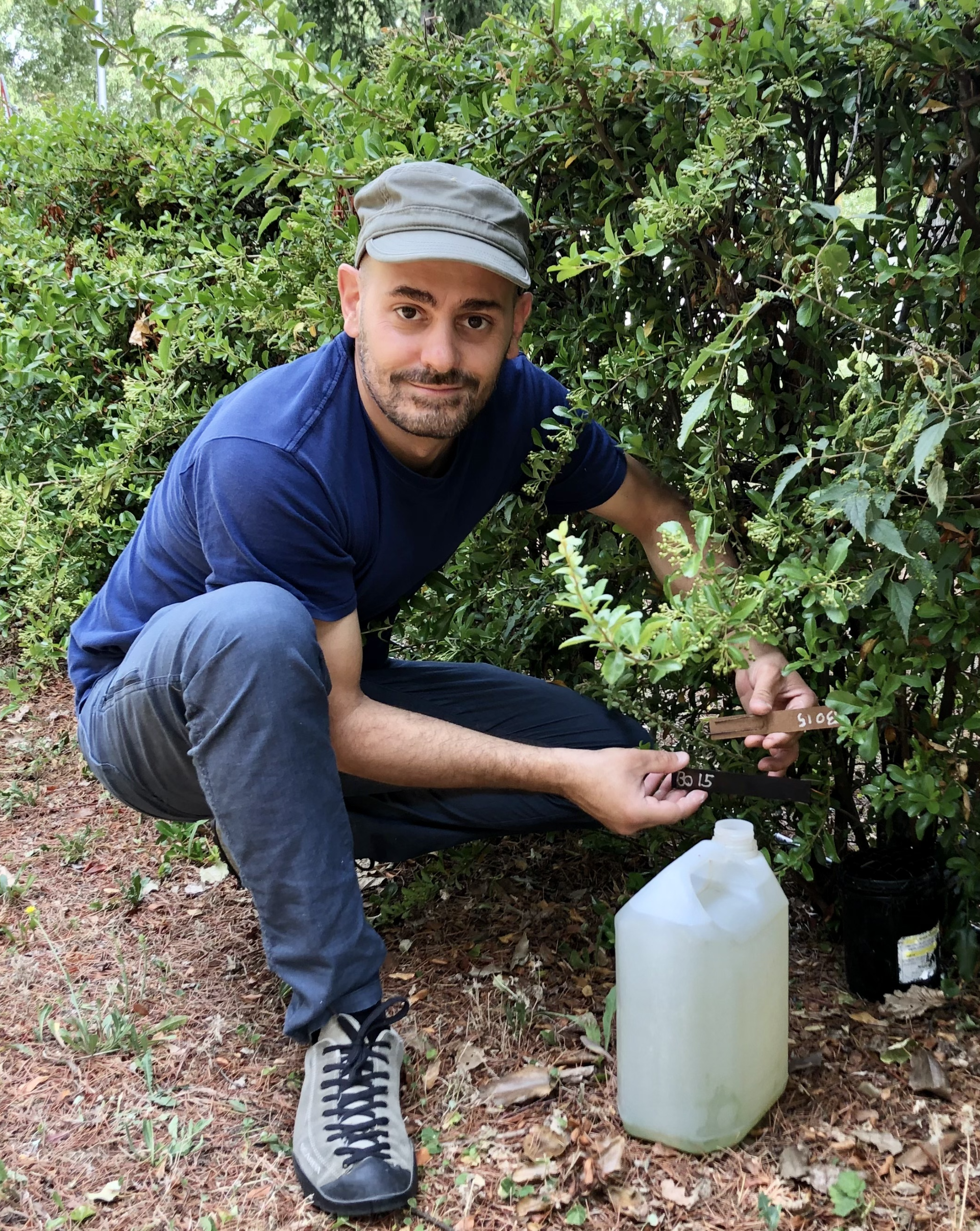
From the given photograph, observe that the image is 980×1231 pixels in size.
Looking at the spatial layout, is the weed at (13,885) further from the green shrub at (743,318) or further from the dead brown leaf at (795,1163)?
the dead brown leaf at (795,1163)

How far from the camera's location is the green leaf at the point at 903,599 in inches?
64.7

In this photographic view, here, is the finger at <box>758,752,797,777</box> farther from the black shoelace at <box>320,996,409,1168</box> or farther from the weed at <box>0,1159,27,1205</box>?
the weed at <box>0,1159,27,1205</box>

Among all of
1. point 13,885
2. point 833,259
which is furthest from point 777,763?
point 13,885

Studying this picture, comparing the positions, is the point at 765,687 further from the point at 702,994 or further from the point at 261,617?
the point at 261,617

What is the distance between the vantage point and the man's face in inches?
81.3

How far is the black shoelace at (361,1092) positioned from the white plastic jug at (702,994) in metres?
0.43

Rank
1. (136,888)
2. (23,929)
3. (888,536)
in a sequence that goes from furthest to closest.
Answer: (136,888) < (23,929) < (888,536)

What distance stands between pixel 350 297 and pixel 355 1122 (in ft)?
5.27

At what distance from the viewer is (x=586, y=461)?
2340 mm

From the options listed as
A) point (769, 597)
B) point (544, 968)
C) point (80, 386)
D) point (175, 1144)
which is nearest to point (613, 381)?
point (769, 597)

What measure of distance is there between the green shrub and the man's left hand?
67 millimetres

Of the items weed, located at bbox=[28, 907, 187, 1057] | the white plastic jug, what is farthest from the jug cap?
weed, located at bbox=[28, 907, 187, 1057]

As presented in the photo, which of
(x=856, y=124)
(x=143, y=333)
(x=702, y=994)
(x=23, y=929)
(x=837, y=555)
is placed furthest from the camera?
(x=143, y=333)

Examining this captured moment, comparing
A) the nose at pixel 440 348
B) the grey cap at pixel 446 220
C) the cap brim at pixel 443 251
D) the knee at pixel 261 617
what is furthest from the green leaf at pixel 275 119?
the knee at pixel 261 617
